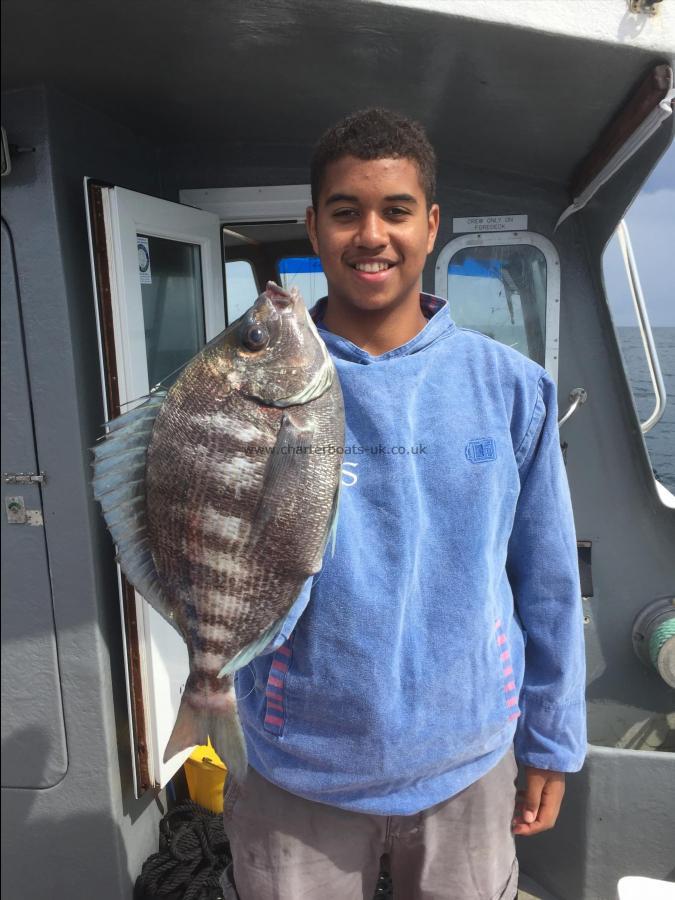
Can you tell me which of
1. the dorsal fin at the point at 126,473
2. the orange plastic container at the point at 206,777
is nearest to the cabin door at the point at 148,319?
the orange plastic container at the point at 206,777

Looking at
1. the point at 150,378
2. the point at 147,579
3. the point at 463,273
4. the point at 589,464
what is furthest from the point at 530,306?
the point at 147,579

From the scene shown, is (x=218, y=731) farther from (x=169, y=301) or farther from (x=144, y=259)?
(x=169, y=301)

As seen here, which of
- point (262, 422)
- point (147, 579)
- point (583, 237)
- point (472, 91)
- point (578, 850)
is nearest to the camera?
point (262, 422)

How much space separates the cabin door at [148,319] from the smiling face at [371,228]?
118 centimetres

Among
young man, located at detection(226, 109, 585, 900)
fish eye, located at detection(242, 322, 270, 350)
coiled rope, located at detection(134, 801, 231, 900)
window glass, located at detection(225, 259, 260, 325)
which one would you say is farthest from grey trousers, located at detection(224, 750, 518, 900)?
window glass, located at detection(225, 259, 260, 325)

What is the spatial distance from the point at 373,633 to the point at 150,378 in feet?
6.91

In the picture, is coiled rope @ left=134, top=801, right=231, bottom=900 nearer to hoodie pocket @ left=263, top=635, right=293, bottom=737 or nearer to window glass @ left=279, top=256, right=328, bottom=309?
hoodie pocket @ left=263, top=635, right=293, bottom=737

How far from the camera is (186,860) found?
117 inches

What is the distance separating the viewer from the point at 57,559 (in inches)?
104

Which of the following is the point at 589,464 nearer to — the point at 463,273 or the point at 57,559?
the point at 463,273

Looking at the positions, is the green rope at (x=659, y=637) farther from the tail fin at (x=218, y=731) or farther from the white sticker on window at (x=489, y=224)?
the tail fin at (x=218, y=731)

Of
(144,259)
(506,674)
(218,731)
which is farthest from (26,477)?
(506,674)

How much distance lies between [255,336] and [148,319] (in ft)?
6.57

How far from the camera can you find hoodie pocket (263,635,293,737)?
1.51 metres
